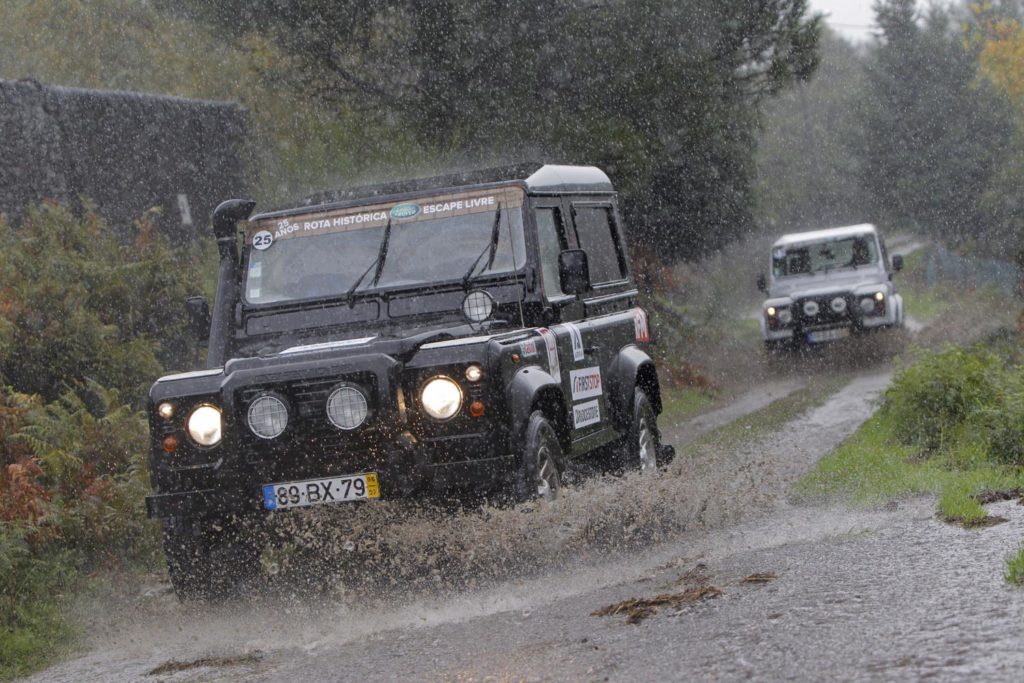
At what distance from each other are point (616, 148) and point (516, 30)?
2116mm

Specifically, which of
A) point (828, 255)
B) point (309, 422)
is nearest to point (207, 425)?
point (309, 422)

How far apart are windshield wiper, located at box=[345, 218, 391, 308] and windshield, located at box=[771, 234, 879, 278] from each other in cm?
1424

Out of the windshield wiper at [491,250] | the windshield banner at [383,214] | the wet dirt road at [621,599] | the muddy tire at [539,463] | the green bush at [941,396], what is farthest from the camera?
the green bush at [941,396]

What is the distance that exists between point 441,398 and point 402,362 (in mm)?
273

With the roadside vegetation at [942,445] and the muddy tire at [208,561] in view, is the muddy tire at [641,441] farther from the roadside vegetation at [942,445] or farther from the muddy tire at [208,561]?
the muddy tire at [208,561]

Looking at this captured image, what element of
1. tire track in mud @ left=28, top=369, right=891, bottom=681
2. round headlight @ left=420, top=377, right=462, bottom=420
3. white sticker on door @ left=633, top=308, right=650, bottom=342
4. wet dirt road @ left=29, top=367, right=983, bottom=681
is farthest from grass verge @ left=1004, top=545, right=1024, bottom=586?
white sticker on door @ left=633, top=308, right=650, bottom=342

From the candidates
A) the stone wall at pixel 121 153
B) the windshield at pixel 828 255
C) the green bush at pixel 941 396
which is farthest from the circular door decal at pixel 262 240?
the windshield at pixel 828 255

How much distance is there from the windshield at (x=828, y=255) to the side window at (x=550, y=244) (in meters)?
13.3

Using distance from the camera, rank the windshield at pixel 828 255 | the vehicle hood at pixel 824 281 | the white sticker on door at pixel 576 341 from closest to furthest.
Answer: the white sticker on door at pixel 576 341 → the vehicle hood at pixel 824 281 → the windshield at pixel 828 255

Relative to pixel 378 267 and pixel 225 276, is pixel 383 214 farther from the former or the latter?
pixel 225 276

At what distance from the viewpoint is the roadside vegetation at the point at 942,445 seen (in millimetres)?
8000

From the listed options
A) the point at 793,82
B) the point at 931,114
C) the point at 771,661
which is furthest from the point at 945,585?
the point at 931,114

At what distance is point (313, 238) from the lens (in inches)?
329

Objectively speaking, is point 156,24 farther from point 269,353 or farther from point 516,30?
point 269,353
